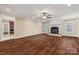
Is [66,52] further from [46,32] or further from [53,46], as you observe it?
[46,32]

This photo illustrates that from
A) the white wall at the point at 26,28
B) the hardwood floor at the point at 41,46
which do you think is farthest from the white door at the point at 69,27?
the white wall at the point at 26,28

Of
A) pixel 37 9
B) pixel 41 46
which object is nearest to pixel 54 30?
pixel 41 46

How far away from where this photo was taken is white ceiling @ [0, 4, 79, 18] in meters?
2.23

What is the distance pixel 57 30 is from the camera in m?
2.44

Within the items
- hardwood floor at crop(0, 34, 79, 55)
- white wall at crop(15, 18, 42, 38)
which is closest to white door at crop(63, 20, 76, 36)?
hardwood floor at crop(0, 34, 79, 55)

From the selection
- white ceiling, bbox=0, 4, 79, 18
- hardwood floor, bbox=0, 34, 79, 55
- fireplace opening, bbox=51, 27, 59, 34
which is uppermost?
white ceiling, bbox=0, 4, 79, 18

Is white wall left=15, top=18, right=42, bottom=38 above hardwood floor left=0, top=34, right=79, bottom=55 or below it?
above

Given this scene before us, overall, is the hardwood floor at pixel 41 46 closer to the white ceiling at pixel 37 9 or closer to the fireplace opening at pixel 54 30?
the fireplace opening at pixel 54 30

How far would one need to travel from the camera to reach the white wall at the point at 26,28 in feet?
7.83

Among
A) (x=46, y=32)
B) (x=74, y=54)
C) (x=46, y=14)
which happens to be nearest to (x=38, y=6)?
(x=46, y=14)

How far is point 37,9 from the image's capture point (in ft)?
7.62

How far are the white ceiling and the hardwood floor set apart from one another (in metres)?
0.56

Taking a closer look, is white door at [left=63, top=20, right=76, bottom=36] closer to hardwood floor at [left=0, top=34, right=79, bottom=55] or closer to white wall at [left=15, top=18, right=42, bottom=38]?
hardwood floor at [left=0, top=34, right=79, bottom=55]

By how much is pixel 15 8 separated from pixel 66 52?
1.50m
